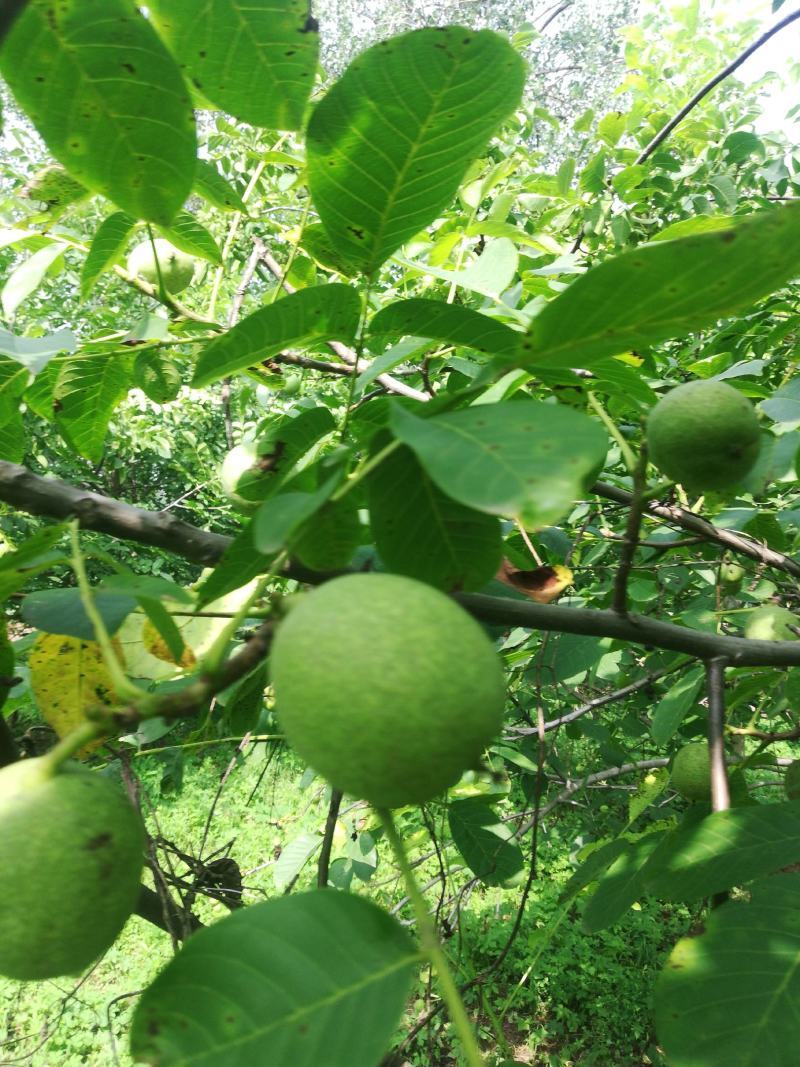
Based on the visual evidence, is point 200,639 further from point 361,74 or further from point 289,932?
point 361,74

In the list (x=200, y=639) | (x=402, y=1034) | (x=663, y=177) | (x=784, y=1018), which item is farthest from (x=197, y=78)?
(x=402, y=1034)

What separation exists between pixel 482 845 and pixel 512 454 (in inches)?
65.4

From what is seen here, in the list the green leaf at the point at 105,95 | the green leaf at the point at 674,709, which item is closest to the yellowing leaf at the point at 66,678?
the green leaf at the point at 105,95

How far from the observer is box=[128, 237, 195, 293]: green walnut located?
213cm

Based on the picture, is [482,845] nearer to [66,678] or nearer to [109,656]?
[66,678]

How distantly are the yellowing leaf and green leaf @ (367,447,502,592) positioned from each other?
549 millimetres

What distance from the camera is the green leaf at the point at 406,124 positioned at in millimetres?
913

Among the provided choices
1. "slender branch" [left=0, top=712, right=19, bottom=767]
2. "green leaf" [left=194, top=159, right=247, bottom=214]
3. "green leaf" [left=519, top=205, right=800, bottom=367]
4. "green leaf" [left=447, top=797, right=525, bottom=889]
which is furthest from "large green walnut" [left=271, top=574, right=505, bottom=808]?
"green leaf" [left=447, top=797, right=525, bottom=889]

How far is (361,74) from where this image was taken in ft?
2.98

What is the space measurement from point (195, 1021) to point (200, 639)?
681 mm

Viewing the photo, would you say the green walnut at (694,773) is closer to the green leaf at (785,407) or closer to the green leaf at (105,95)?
the green leaf at (785,407)

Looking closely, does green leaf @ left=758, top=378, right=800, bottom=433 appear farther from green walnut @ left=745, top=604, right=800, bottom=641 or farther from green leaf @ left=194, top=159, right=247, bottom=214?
green leaf @ left=194, top=159, right=247, bottom=214

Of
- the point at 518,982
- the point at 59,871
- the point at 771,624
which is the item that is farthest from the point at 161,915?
the point at 518,982

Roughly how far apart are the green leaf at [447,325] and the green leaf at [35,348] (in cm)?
51
